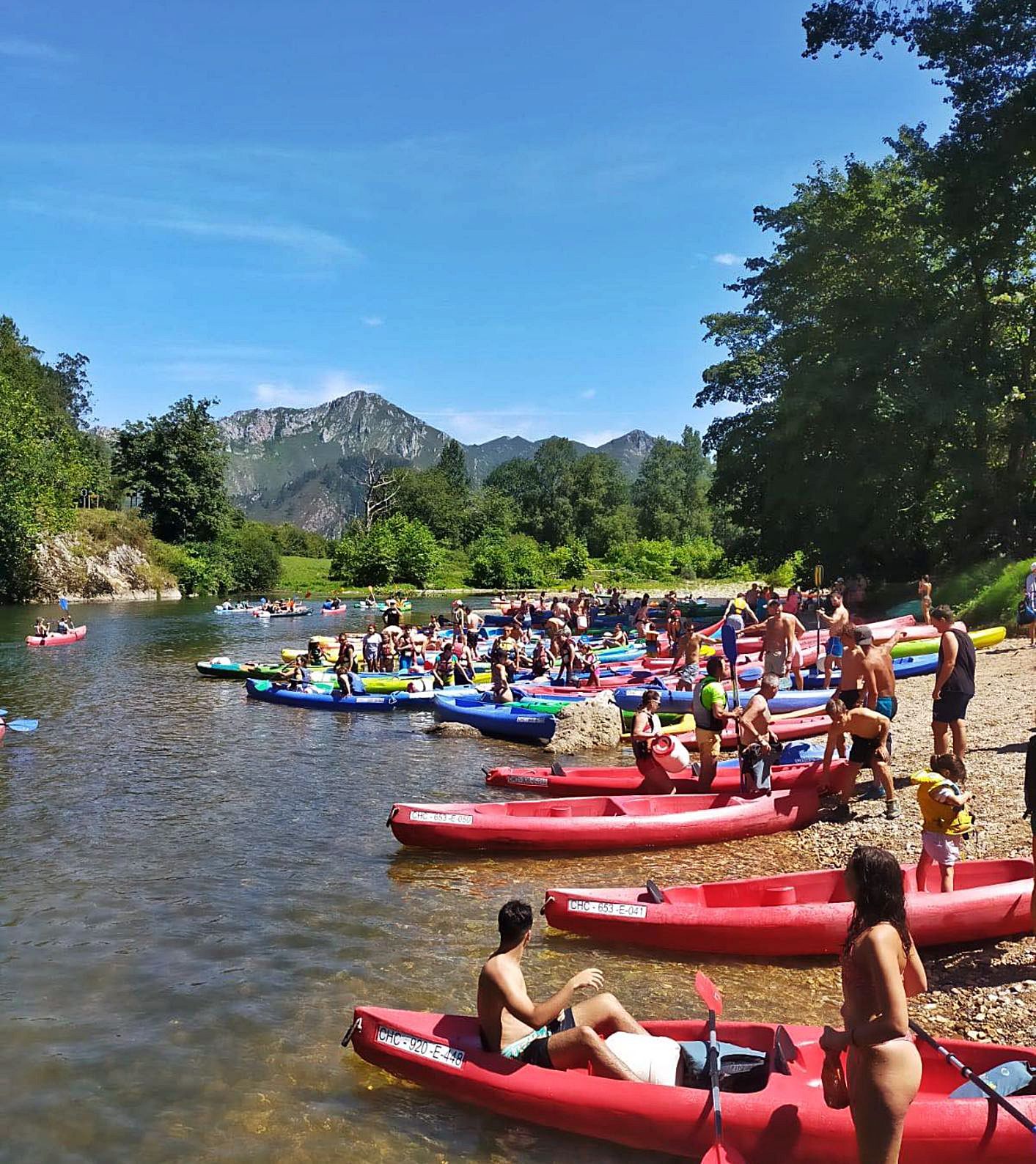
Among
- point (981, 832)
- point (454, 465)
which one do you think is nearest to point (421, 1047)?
point (981, 832)

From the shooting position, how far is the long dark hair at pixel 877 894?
4152 millimetres

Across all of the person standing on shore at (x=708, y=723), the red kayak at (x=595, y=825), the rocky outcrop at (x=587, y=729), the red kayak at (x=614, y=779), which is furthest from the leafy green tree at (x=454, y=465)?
the red kayak at (x=595, y=825)

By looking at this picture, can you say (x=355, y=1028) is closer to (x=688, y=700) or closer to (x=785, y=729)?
(x=785, y=729)

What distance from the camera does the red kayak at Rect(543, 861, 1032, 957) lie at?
7.01 meters

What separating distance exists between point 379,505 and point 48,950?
287ft

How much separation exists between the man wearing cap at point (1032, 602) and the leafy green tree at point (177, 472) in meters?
58.5

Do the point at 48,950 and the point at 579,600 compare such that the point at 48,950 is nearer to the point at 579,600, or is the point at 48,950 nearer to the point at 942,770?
the point at 942,770

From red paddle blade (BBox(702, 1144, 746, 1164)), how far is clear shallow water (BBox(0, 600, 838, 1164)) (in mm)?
647

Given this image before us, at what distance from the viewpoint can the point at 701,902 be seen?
315 inches

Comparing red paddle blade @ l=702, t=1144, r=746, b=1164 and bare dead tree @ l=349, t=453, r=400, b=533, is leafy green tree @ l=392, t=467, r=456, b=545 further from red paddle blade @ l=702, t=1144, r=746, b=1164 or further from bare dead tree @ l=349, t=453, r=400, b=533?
red paddle blade @ l=702, t=1144, r=746, b=1164

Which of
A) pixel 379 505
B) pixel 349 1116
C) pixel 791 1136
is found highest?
pixel 379 505

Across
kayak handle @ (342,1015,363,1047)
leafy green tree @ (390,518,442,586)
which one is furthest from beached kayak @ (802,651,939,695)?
leafy green tree @ (390,518,442,586)

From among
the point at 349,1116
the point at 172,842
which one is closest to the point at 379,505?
the point at 172,842

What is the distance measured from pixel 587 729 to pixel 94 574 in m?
48.1
